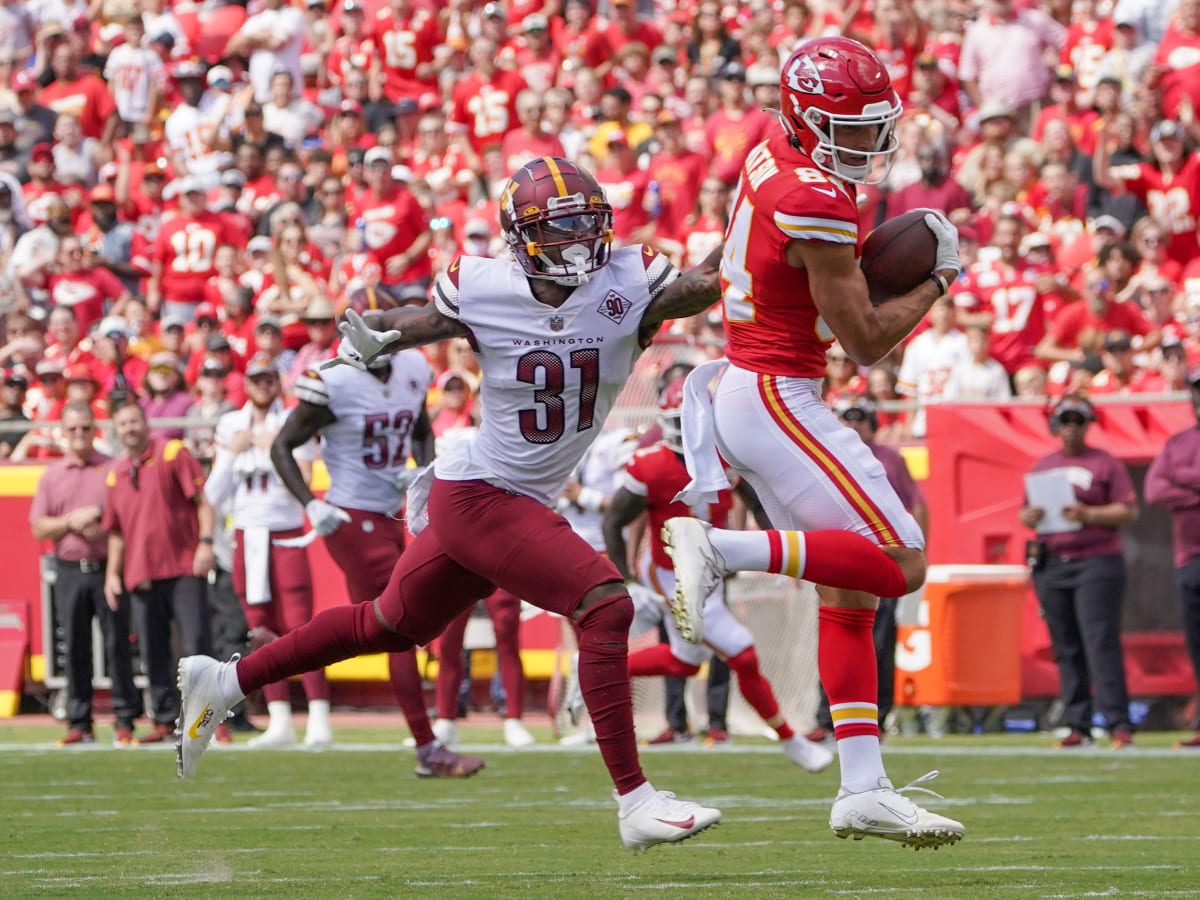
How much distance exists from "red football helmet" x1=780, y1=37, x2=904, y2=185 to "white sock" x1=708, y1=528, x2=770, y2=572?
966mm

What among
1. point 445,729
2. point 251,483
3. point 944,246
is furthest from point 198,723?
point 251,483

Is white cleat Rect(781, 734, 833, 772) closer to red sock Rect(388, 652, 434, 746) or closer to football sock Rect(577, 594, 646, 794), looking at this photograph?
red sock Rect(388, 652, 434, 746)

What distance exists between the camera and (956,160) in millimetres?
14766

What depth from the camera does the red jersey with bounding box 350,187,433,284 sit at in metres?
15.2

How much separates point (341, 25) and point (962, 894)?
15.0 meters

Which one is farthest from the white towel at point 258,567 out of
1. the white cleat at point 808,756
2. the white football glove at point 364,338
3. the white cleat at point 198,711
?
the white football glove at point 364,338

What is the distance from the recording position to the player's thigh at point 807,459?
17.8ft

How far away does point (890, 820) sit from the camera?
16.8 ft

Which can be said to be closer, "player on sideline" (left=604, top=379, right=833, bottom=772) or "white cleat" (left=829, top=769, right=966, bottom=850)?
"white cleat" (left=829, top=769, right=966, bottom=850)

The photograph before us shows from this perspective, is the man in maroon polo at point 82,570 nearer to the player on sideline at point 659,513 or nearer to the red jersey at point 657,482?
the player on sideline at point 659,513

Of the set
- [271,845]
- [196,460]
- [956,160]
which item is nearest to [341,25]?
[956,160]

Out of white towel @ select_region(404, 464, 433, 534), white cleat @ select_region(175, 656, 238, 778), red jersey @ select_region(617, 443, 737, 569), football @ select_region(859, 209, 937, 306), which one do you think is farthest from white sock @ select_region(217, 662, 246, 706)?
red jersey @ select_region(617, 443, 737, 569)

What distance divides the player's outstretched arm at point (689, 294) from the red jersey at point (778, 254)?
5 cm

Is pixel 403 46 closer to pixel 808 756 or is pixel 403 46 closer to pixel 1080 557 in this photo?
pixel 1080 557
